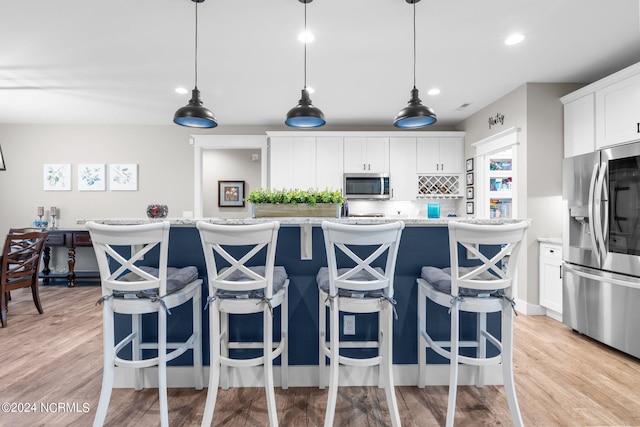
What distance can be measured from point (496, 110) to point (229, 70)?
3.50 metres

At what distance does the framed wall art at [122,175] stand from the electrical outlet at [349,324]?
4.92 m

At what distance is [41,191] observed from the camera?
5.57 meters

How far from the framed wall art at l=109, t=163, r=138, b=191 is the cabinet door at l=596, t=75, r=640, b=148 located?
6.42 metres

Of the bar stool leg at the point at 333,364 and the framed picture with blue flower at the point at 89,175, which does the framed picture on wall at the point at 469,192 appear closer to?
the bar stool leg at the point at 333,364

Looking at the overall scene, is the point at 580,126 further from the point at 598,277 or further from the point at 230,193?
the point at 230,193

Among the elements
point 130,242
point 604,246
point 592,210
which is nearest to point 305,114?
point 130,242

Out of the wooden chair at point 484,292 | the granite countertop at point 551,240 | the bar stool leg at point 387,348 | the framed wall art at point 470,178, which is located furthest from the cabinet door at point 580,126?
the bar stool leg at point 387,348

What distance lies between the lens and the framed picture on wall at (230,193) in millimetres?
7109

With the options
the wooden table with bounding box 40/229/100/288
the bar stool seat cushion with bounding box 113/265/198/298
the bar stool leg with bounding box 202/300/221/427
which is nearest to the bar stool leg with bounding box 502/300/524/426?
the bar stool leg with bounding box 202/300/221/427

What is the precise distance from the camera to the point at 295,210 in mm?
2381

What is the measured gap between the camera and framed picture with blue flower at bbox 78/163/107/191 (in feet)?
18.3

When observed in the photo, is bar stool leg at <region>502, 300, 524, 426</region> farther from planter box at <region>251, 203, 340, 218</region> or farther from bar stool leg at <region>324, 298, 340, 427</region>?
planter box at <region>251, 203, 340, 218</region>

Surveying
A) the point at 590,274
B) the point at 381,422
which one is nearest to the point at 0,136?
the point at 381,422

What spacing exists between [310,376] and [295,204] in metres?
1.20
